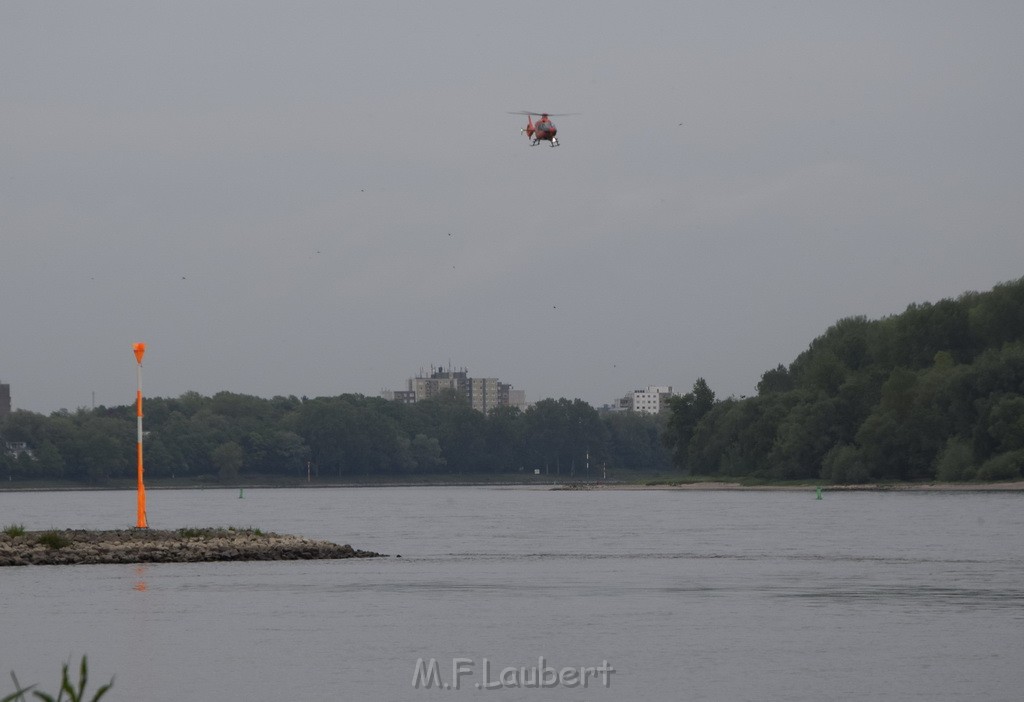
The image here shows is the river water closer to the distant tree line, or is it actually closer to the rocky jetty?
the rocky jetty

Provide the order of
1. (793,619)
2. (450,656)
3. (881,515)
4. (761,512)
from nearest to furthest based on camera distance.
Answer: (450,656) → (793,619) → (881,515) → (761,512)

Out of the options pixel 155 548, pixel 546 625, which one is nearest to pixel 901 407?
pixel 155 548

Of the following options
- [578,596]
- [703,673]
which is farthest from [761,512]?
[703,673]

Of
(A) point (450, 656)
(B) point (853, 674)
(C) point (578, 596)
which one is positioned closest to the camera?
(B) point (853, 674)

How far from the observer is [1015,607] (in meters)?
32.3

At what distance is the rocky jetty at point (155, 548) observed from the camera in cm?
4806

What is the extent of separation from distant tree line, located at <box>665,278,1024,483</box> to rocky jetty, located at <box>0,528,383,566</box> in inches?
3575

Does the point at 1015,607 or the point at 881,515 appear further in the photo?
the point at 881,515

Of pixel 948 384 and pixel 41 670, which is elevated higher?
pixel 948 384

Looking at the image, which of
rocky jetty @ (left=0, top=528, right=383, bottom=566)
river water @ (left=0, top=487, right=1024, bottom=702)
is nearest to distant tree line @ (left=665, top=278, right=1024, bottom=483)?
river water @ (left=0, top=487, right=1024, bottom=702)

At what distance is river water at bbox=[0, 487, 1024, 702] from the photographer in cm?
2231

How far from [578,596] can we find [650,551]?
64.9 feet

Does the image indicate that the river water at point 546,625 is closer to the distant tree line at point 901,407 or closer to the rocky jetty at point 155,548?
the rocky jetty at point 155,548

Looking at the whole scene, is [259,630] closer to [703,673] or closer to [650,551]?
[703,673]
